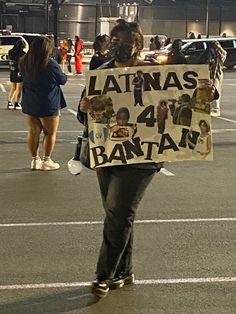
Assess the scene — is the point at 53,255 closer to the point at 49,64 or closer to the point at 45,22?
the point at 49,64

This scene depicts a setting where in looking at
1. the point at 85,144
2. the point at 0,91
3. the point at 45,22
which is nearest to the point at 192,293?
the point at 85,144

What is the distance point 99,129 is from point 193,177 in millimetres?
4649

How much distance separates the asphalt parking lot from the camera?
4.96m

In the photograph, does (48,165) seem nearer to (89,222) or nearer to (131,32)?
(89,222)

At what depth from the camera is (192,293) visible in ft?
16.8

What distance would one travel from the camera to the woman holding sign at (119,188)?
15.8 ft

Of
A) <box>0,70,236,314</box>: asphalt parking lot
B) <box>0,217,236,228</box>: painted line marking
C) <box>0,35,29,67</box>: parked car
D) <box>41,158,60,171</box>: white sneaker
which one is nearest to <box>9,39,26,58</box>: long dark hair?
<box>0,70,236,314</box>: asphalt parking lot

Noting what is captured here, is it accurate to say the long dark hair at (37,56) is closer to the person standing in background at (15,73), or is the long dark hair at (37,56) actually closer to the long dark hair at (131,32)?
the long dark hair at (131,32)

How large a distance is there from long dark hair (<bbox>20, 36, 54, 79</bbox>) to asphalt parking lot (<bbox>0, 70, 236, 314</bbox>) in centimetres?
138

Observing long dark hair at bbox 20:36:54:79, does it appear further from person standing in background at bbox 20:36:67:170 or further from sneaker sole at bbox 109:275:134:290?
sneaker sole at bbox 109:275:134:290

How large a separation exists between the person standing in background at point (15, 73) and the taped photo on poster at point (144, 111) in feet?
38.6

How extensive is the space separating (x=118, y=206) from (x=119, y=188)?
124 mm

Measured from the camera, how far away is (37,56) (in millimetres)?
9094

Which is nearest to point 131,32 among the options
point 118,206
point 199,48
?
point 118,206
